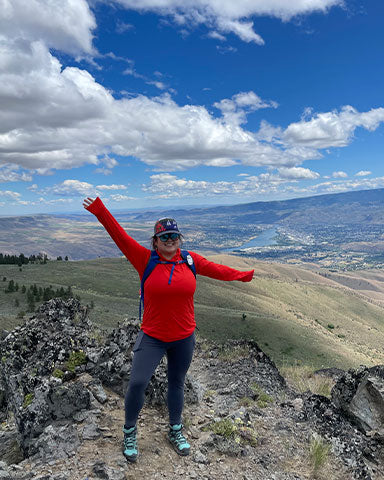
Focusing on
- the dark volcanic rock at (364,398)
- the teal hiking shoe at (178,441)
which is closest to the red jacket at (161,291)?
the teal hiking shoe at (178,441)

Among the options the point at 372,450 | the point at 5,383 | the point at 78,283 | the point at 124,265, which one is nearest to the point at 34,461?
the point at 5,383

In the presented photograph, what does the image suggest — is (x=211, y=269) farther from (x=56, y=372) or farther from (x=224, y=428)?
(x=56, y=372)

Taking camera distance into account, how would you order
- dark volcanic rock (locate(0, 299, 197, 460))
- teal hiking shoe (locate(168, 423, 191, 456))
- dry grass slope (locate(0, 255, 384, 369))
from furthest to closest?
dry grass slope (locate(0, 255, 384, 369)), dark volcanic rock (locate(0, 299, 197, 460)), teal hiking shoe (locate(168, 423, 191, 456))

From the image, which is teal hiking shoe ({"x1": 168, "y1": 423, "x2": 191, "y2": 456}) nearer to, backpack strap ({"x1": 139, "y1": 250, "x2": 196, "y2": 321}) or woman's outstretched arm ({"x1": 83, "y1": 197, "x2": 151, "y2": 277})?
backpack strap ({"x1": 139, "y1": 250, "x2": 196, "y2": 321})

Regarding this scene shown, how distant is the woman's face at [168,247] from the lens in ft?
16.7

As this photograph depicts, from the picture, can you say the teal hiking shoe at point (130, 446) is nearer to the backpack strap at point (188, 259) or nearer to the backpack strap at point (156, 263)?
the backpack strap at point (156, 263)

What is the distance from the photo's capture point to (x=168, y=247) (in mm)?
5082

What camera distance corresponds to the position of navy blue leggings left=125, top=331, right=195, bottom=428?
493 centimetres

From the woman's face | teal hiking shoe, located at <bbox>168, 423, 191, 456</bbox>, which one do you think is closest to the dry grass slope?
teal hiking shoe, located at <bbox>168, 423, 191, 456</bbox>

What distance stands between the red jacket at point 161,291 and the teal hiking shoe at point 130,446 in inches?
68.9

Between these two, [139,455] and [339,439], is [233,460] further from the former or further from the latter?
[339,439]

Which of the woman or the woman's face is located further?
the woman's face

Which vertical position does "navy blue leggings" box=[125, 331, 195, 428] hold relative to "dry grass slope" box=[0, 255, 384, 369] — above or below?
above

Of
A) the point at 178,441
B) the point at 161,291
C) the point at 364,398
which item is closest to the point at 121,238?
the point at 161,291
